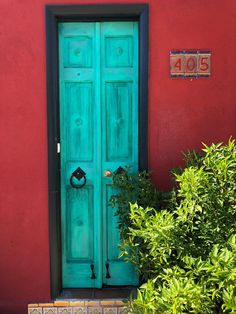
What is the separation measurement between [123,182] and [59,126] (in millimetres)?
756

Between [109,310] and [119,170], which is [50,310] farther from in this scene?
[119,170]

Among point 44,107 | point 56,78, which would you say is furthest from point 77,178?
point 56,78

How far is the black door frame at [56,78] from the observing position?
137 inches

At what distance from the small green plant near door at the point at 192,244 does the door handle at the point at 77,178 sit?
2.52 ft

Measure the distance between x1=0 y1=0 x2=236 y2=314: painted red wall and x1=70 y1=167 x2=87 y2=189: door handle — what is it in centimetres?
25

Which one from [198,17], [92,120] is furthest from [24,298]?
[198,17]

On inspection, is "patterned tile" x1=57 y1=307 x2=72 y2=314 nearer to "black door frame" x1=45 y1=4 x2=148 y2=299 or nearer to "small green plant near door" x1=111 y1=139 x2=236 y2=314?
"black door frame" x1=45 y1=4 x2=148 y2=299

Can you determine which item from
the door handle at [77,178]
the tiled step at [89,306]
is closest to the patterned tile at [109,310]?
the tiled step at [89,306]

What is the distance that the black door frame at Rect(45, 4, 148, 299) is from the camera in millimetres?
3492

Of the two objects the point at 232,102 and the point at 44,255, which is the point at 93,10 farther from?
the point at 44,255

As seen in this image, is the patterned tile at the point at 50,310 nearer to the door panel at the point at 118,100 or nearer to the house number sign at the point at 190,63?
the door panel at the point at 118,100

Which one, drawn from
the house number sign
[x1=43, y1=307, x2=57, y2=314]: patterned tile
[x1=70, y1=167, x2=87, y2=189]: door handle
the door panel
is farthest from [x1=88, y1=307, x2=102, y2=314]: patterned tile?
the house number sign

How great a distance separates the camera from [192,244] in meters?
2.89

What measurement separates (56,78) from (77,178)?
86cm
